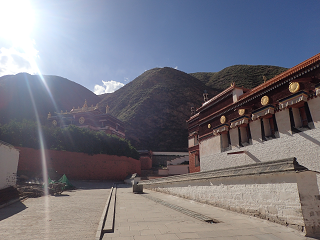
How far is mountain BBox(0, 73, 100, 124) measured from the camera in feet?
211

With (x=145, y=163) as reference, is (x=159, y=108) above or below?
above

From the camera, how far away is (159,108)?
211 ft

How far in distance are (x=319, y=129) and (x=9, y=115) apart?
7496cm

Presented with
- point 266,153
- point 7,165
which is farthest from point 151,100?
point 7,165

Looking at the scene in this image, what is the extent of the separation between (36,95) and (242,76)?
75421 mm

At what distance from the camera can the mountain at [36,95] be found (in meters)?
64.2

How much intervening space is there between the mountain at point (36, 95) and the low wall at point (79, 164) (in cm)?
4531

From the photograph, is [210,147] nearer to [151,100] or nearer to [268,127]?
[268,127]

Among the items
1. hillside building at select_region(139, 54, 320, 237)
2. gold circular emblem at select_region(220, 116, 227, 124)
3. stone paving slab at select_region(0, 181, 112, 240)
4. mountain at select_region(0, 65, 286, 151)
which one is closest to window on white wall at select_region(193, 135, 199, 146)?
hillside building at select_region(139, 54, 320, 237)

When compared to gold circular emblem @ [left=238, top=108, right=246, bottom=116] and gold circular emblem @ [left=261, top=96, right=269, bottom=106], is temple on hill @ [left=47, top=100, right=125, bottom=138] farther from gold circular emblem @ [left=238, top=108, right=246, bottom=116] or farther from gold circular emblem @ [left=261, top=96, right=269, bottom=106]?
gold circular emblem @ [left=261, top=96, right=269, bottom=106]

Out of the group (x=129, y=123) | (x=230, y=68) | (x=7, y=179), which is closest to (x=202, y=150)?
(x=7, y=179)

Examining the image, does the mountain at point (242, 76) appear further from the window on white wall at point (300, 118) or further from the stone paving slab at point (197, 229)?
the stone paving slab at point (197, 229)

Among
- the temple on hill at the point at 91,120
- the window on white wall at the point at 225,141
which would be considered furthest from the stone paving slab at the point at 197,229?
the temple on hill at the point at 91,120

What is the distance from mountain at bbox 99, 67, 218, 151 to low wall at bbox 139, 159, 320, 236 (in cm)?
4126
